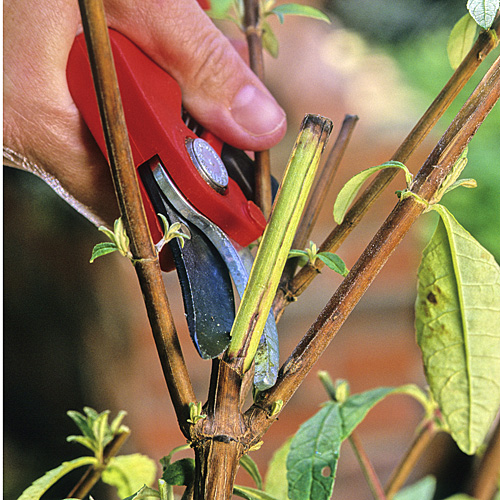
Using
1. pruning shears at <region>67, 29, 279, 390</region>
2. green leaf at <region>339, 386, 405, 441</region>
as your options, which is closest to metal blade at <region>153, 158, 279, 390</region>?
pruning shears at <region>67, 29, 279, 390</region>

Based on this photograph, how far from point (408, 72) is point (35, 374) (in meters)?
0.98

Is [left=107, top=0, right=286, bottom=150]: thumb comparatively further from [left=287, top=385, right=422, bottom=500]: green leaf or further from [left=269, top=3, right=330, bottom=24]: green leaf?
[left=287, top=385, right=422, bottom=500]: green leaf

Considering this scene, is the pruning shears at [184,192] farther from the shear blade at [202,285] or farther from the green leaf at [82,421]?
the green leaf at [82,421]

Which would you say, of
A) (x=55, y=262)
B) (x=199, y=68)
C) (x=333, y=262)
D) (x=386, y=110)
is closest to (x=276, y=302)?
(x=333, y=262)

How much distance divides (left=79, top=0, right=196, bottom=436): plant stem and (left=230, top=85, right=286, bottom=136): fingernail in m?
0.22

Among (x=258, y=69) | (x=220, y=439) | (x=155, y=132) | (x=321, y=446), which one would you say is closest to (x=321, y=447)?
(x=321, y=446)

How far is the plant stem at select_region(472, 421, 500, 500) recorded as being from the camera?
1.68 feet

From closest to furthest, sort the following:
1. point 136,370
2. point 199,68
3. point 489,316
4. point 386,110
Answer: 1. point 489,316
2. point 199,68
3. point 136,370
4. point 386,110

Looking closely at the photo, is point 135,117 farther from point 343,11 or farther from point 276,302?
point 343,11

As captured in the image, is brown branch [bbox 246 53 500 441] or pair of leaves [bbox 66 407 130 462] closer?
brown branch [bbox 246 53 500 441]

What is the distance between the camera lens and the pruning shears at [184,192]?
1.01ft

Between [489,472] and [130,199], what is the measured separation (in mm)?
456

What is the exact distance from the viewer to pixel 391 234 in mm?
277

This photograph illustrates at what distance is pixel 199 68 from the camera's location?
0.44 meters
